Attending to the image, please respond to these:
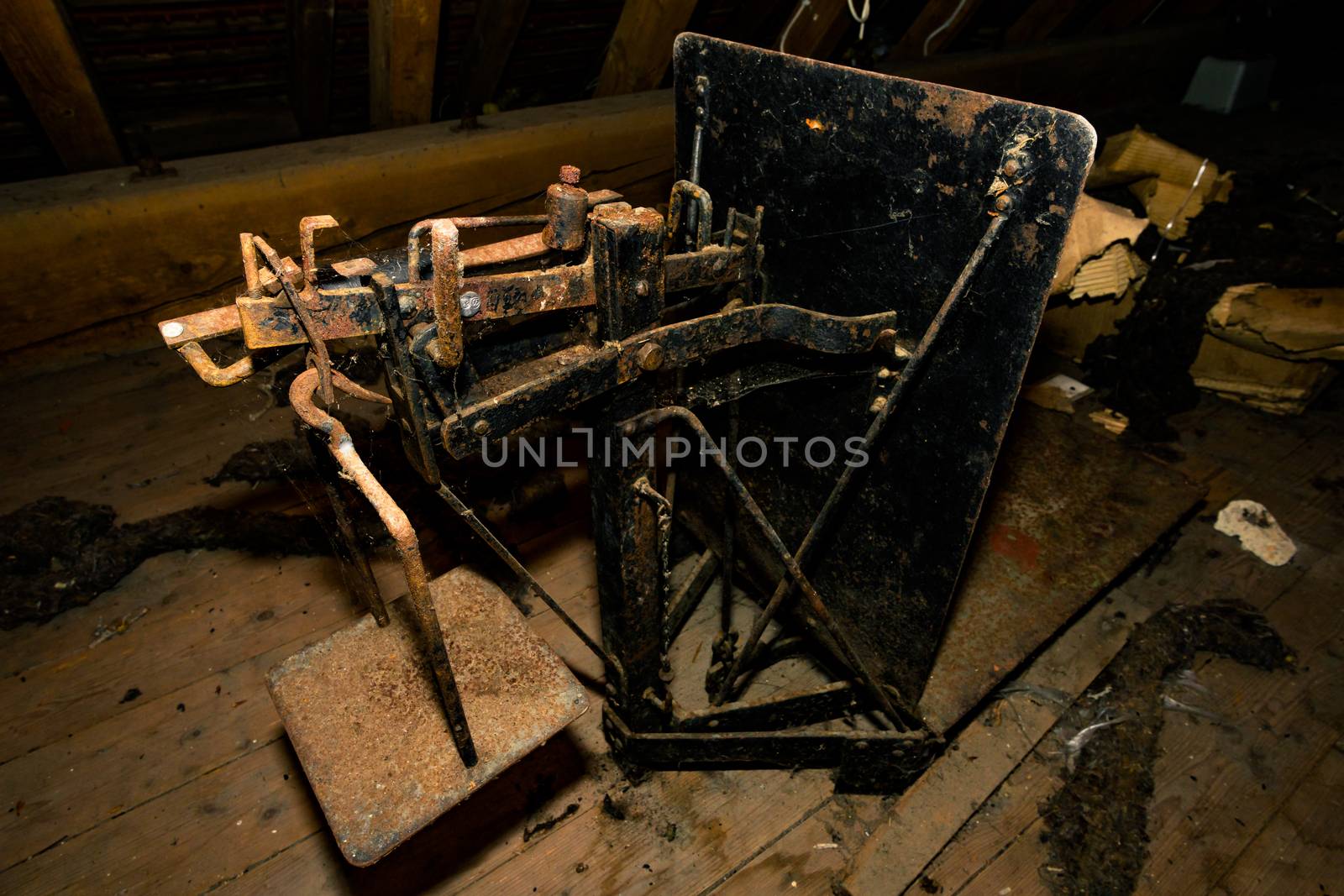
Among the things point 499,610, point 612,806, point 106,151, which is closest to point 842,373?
point 499,610

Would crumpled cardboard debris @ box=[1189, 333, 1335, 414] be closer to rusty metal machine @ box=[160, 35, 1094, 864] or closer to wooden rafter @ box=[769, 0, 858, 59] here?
rusty metal machine @ box=[160, 35, 1094, 864]

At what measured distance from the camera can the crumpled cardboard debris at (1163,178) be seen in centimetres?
348

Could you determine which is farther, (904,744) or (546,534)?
(546,534)

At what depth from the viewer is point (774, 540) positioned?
1.43 meters

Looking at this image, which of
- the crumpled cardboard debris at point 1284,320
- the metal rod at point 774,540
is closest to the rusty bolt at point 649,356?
the metal rod at point 774,540

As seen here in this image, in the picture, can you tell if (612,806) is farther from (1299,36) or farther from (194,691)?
(1299,36)

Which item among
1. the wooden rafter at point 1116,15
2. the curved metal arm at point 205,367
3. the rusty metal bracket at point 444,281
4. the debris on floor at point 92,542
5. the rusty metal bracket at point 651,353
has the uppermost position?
the rusty metal bracket at point 444,281

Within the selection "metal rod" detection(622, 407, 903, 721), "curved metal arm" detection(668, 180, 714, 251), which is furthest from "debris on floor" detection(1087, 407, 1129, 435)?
"curved metal arm" detection(668, 180, 714, 251)

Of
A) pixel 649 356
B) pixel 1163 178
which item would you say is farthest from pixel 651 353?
pixel 1163 178

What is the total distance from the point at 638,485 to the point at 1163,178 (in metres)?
3.67

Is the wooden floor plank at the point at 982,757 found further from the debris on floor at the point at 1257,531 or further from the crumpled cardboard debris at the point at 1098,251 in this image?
the crumpled cardboard debris at the point at 1098,251

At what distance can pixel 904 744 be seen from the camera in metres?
1.74

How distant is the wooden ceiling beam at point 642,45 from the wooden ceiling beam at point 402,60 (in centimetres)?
102

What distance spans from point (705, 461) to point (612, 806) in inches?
37.8
